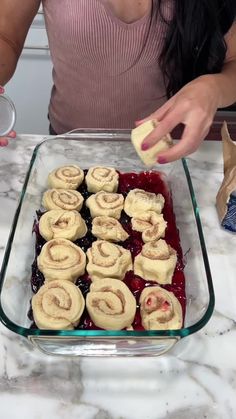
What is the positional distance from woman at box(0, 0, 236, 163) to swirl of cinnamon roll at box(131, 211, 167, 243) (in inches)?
7.4

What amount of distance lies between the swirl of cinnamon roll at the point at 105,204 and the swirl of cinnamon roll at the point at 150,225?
0.10ft

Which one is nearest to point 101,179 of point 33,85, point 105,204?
point 105,204

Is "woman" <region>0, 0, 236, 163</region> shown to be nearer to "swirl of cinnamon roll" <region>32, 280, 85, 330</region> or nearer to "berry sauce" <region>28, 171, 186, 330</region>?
Result: "berry sauce" <region>28, 171, 186, 330</region>

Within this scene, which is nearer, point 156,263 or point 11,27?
point 156,263

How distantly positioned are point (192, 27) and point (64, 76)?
281 mm

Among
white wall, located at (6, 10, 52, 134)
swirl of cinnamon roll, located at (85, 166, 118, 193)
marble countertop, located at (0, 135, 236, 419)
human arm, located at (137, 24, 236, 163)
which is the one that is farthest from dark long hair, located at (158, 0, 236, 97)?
white wall, located at (6, 10, 52, 134)

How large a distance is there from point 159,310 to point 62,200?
0.83ft

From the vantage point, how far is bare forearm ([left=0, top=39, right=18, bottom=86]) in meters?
0.89

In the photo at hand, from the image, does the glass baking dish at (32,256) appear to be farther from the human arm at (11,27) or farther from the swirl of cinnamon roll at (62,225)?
the human arm at (11,27)

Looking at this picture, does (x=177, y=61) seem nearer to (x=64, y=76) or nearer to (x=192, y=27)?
(x=192, y=27)

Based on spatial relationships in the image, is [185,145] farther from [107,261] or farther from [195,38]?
[195,38]

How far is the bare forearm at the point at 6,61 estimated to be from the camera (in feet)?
2.92

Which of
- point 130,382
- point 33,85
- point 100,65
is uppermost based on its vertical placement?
point 100,65

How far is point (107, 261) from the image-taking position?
66cm
